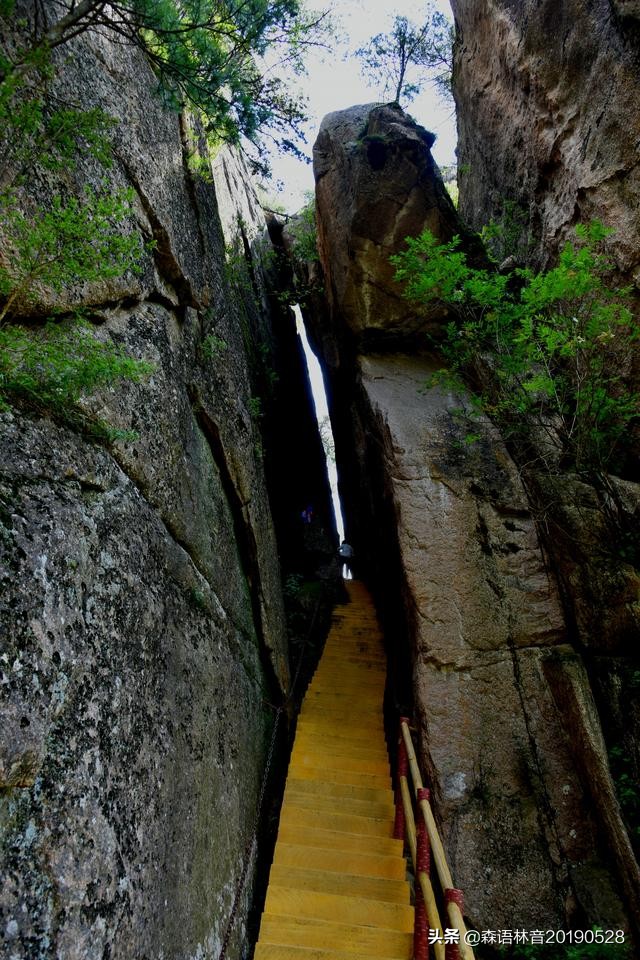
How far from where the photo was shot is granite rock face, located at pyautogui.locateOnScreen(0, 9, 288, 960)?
195cm

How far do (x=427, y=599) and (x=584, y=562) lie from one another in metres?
1.60

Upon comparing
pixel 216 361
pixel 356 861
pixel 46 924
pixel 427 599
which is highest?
pixel 216 361

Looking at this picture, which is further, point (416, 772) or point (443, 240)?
point (443, 240)

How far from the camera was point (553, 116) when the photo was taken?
6.65 m

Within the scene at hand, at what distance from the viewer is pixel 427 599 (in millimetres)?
5570

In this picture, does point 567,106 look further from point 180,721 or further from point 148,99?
point 180,721

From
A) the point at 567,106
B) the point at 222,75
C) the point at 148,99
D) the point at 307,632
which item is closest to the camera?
the point at 222,75

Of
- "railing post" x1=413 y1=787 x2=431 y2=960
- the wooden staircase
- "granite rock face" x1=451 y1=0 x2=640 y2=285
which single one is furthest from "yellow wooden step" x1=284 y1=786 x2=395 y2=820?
"granite rock face" x1=451 y1=0 x2=640 y2=285

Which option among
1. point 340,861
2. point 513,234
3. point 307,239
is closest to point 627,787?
point 340,861

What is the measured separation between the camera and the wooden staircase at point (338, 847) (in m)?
3.61

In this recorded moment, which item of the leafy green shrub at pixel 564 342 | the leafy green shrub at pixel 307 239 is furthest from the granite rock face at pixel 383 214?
the leafy green shrub at pixel 307 239

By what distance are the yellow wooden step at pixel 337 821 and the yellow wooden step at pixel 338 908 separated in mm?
709

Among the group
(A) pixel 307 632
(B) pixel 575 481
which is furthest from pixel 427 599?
(A) pixel 307 632

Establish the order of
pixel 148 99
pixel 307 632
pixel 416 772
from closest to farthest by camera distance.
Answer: pixel 416 772 → pixel 148 99 → pixel 307 632
